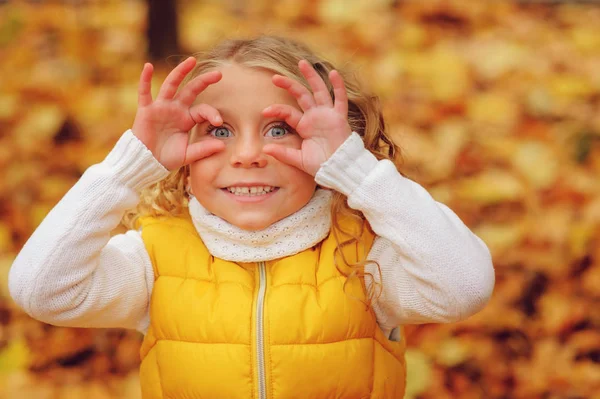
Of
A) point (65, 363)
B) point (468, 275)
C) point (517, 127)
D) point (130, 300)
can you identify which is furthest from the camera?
point (517, 127)

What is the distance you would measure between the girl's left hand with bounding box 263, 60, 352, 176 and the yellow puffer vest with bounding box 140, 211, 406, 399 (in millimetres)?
221

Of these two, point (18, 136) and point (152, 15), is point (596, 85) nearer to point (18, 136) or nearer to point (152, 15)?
point (152, 15)

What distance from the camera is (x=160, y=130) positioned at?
5.77 feet

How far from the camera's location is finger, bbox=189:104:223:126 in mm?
1715

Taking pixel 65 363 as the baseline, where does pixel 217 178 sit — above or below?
above

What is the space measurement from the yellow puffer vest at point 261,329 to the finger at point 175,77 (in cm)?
33

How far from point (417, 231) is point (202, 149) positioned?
49 cm

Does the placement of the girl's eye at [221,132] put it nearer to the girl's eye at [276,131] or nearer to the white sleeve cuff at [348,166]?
the girl's eye at [276,131]

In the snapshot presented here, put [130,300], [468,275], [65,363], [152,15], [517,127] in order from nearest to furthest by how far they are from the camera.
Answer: [468,275] → [130,300] → [65,363] → [517,127] → [152,15]

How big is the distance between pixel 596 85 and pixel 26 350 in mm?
2970

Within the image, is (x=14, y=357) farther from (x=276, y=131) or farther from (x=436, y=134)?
(x=436, y=134)

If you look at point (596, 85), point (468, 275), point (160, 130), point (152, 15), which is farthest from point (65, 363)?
point (596, 85)

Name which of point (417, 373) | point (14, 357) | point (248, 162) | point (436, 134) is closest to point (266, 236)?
point (248, 162)

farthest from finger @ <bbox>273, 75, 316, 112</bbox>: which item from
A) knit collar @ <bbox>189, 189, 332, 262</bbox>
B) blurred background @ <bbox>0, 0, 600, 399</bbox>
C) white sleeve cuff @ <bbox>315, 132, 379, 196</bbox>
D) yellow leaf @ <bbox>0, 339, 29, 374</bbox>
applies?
yellow leaf @ <bbox>0, 339, 29, 374</bbox>
